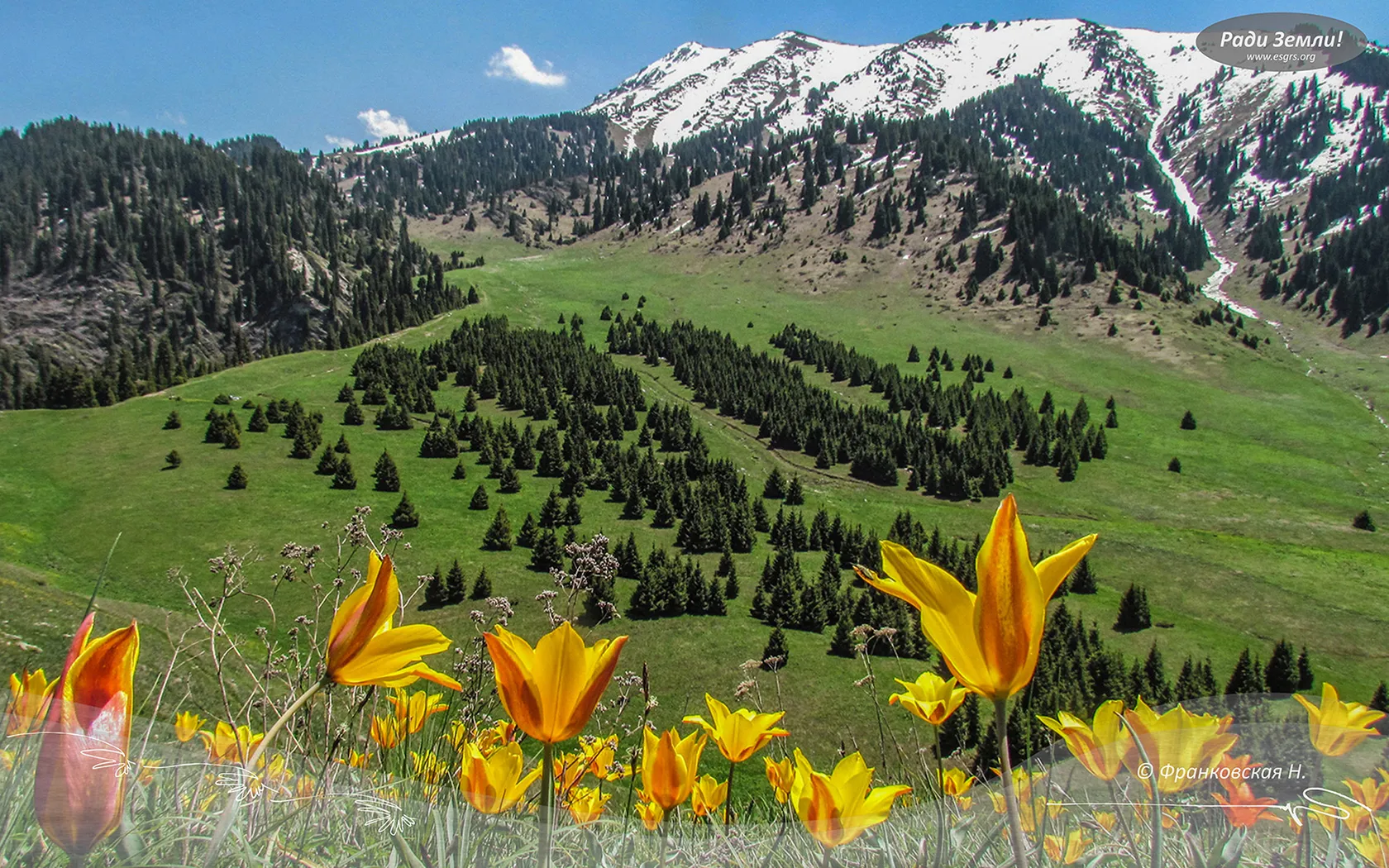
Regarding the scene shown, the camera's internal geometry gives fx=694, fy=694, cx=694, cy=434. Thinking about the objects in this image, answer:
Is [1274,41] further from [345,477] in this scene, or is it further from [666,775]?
[345,477]

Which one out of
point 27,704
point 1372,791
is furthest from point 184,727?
point 1372,791

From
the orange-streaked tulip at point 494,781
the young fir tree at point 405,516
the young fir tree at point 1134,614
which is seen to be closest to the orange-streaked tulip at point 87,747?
the orange-streaked tulip at point 494,781

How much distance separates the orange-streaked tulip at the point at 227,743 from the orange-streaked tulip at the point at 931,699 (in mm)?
1677

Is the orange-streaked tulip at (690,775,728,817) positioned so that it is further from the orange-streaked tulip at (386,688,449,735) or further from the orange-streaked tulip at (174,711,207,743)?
the orange-streaked tulip at (174,711,207,743)

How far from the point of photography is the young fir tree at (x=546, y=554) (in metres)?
21.8

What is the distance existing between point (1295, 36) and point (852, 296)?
53.5 m

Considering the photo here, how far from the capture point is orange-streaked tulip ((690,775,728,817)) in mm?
2203

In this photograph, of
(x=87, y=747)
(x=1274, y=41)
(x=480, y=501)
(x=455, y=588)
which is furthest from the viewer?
(x=480, y=501)

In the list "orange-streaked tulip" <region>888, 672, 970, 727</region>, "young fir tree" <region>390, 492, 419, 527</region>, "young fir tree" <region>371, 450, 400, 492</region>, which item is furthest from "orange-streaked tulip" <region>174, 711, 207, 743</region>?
"young fir tree" <region>371, 450, 400, 492</region>

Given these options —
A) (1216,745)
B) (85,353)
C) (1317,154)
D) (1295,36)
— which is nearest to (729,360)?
(1295,36)

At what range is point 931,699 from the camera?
2014 mm

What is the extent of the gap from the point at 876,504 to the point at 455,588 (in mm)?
20838

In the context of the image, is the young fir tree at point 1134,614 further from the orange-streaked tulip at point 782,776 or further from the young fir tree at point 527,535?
the orange-streaked tulip at point 782,776

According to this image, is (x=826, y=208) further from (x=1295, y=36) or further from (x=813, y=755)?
(x=813, y=755)
